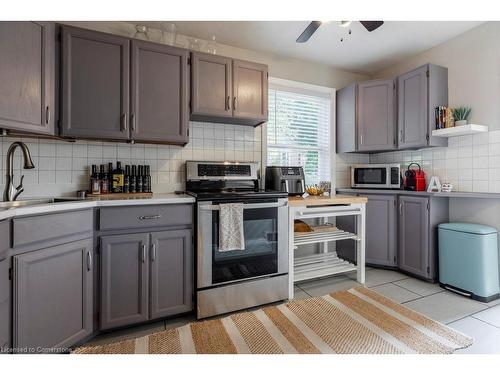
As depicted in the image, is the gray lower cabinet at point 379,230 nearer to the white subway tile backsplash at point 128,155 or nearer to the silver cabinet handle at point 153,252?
the white subway tile backsplash at point 128,155

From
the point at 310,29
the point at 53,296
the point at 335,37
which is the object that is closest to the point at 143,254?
the point at 53,296

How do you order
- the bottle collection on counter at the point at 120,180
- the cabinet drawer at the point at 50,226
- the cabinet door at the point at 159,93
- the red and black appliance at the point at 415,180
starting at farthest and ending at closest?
the red and black appliance at the point at 415,180, the bottle collection on counter at the point at 120,180, the cabinet door at the point at 159,93, the cabinet drawer at the point at 50,226

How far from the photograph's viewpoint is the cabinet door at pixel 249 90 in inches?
96.8

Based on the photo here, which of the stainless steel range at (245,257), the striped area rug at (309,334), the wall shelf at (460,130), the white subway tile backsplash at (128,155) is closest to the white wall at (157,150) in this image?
the white subway tile backsplash at (128,155)

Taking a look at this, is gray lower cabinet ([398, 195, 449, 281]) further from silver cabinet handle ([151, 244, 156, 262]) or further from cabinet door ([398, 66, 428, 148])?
silver cabinet handle ([151, 244, 156, 262])

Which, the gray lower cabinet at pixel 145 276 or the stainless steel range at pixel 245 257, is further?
the stainless steel range at pixel 245 257

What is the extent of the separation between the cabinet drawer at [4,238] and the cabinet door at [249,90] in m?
1.82

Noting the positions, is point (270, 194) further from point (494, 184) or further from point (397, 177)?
point (494, 184)

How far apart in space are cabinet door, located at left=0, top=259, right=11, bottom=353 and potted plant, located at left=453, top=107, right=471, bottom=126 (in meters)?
3.71

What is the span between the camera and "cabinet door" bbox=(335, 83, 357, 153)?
3252mm

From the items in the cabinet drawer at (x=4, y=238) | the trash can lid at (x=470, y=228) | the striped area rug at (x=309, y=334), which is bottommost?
the striped area rug at (x=309, y=334)

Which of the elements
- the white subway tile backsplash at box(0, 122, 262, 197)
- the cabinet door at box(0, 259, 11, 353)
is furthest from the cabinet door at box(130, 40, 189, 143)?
the cabinet door at box(0, 259, 11, 353)

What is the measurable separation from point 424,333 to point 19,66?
10.4ft

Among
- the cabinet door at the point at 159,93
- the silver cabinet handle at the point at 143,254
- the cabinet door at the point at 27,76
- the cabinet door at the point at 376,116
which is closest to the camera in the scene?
the cabinet door at the point at 27,76
